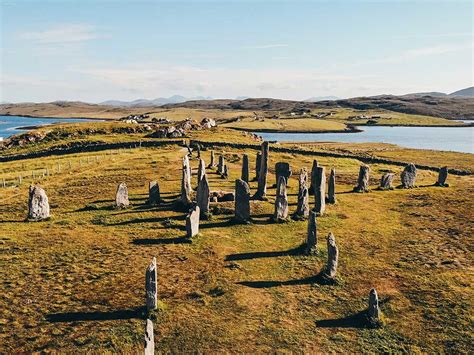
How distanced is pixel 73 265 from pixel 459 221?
3195 centimetres

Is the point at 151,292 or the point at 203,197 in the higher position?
the point at 203,197

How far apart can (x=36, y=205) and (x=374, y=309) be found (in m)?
27.6

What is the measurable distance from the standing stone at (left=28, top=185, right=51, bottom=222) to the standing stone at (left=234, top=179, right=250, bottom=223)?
16293 mm

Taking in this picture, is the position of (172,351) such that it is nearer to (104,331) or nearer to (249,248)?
(104,331)

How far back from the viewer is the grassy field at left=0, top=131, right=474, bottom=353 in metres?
18.9

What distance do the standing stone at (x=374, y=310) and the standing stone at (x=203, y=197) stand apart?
1705 centimetres

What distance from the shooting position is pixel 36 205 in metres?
33.5

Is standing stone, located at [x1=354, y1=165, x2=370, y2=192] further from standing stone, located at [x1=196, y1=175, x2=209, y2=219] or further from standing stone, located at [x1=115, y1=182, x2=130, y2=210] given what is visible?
standing stone, located at [x1=115, y1=182, x2=130, y2=210]

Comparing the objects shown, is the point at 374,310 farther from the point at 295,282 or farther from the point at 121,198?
the point at 121,198

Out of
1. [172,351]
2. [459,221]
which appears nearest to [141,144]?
[459,221]

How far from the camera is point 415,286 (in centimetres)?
2402

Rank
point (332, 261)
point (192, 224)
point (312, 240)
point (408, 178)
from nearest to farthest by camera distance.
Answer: point (332, 261) → point (312, 240) → point (192, 224) → point (408, 178)

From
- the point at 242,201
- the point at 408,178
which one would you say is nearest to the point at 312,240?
the point at 242,201

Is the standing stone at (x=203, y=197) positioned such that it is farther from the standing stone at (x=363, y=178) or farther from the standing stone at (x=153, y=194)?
the standing stone at (x=363, y=178)
